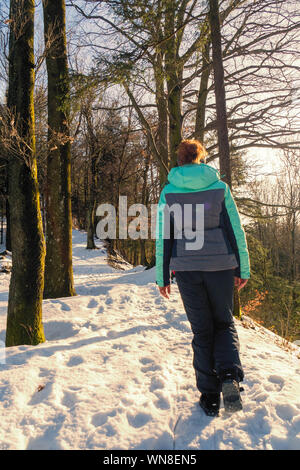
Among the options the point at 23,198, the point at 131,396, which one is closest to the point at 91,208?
the point at 23,198

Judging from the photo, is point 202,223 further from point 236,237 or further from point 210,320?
point 210,320

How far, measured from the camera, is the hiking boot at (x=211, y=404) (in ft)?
6.69

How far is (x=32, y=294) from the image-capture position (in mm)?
3553

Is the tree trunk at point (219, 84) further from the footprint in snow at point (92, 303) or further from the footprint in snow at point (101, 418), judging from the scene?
the footprint in snow at point (101, 418)

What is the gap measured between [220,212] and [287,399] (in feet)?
5.20

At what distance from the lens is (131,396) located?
2285 millimetres

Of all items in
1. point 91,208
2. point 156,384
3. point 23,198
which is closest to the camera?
point 156,384

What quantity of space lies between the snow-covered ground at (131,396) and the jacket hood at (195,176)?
1.76 meters

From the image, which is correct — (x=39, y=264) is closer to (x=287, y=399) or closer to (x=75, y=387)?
(x=75, y=387)

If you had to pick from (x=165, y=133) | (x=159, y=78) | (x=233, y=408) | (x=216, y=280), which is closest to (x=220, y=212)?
(x=216, y=280)

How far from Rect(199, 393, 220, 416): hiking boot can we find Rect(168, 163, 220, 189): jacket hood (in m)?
→ 1.60

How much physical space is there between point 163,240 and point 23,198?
2124 millimetres

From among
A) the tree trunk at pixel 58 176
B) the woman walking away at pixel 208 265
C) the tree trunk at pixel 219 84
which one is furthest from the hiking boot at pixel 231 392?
the tree trunk at pixel 58 176

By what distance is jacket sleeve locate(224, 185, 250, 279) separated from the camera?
2.19m
